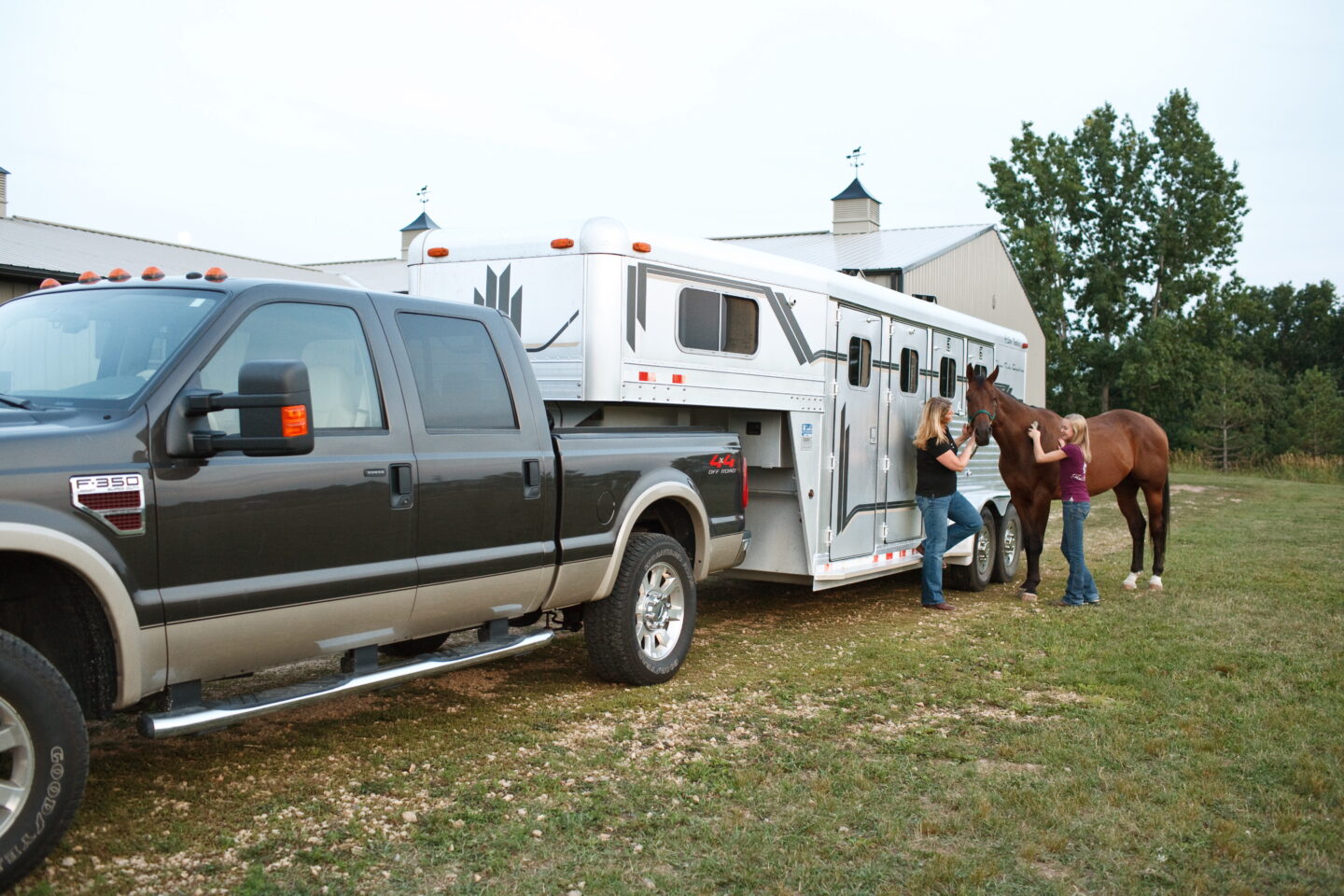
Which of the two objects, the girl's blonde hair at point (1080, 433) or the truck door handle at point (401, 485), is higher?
the girl's blonde hair at point (1080, 433)

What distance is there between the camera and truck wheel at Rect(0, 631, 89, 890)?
3615mm

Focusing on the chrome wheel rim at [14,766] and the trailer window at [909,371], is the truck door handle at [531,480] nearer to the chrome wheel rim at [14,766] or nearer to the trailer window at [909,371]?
the chrome wheel rim at [14,766]

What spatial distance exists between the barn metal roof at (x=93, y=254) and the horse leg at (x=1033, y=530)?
1015cm

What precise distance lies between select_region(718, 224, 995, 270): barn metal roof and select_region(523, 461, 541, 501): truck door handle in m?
21.2

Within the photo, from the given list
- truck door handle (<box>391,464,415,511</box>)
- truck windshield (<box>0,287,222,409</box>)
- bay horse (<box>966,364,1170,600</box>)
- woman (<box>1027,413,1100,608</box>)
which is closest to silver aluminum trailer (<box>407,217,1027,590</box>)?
bay horse (<box>966,364,1170,600</box>)

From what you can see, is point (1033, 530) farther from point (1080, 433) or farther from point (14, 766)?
point (14, 766)

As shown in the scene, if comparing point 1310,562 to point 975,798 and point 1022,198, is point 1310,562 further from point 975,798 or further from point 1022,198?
point 1022,198

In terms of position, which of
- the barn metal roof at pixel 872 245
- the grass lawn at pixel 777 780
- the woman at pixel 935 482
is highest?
the barn metal roof at pixel 872 245

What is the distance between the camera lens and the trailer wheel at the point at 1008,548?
11.8 metres

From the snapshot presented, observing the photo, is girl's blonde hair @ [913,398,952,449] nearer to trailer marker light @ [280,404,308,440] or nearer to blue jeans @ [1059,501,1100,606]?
blue jeans @ [1059,501,1100,606]

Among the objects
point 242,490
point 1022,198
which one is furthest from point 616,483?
point 1022,198

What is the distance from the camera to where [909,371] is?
1012 cm

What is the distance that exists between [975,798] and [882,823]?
56 centimetres

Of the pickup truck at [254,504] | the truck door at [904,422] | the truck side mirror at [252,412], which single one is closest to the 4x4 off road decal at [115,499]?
the pickup truck at [254,504]
